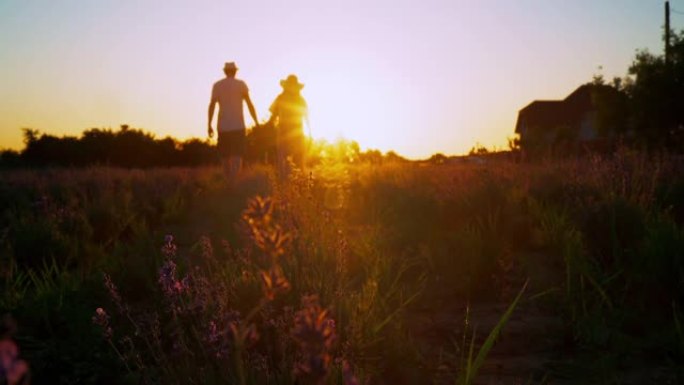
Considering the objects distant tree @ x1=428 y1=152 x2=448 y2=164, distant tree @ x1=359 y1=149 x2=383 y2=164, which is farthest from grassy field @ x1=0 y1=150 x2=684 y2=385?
distant tree @ x1=359 y1=149 x2=383 y2=164

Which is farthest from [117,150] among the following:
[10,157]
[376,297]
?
[376,297]

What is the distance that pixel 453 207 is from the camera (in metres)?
5.84

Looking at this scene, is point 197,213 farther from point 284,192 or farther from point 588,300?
point 588,300

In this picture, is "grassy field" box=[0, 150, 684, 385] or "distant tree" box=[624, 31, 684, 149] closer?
"grassy field" box=[0, 150, 684, 385]

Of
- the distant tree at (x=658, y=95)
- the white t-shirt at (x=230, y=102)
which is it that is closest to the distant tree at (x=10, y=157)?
→ the white t-shirt at (x=230, y=102)

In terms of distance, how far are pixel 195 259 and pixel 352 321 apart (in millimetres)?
2627

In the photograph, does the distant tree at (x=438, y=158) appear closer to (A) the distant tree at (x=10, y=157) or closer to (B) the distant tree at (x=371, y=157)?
(B) the distant tree at (x=371, y=157)

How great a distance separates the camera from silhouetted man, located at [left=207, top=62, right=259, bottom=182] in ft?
34.5

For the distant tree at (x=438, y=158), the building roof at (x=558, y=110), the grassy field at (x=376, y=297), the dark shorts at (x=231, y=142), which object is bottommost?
the grassy field at (x=376, y=297)

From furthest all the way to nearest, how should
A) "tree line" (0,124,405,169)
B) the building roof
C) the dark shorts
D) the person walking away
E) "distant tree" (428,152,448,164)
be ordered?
the building roof → "tree line" (0,124,405,169) → "distant tree" (428,152,448,164) → the dark shorts → the person walking away

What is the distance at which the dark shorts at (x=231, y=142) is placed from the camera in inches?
421

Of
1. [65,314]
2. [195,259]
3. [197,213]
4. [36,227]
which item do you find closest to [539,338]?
[65,314]

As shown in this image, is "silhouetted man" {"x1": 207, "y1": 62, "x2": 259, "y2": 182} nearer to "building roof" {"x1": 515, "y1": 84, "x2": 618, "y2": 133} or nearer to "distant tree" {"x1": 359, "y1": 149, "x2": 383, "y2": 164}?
"distant tree" {"x1": 359, "y1": 149, "x2": 383, "y2": 164}

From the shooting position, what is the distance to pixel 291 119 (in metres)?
10.5
